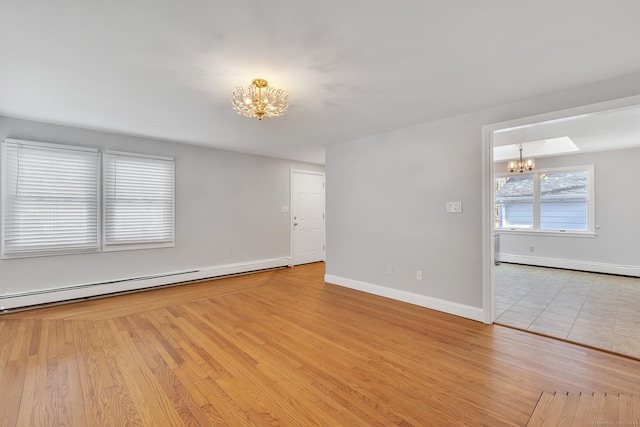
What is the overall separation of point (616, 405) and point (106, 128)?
5877mm

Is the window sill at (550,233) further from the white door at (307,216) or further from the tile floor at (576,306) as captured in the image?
the white door at (307,216)

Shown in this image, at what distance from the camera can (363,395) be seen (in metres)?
1.88

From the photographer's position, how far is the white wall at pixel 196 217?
12.0 feet

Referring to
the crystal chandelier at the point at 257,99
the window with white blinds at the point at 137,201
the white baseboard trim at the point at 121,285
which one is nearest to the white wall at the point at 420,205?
the white baseboard trim at the point at 121,285

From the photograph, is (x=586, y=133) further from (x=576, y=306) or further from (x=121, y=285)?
(x=121, y=285)

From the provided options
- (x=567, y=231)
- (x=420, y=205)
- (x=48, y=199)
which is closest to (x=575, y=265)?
(x=567, y=231)

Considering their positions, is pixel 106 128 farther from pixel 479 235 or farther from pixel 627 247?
pixel 627 247

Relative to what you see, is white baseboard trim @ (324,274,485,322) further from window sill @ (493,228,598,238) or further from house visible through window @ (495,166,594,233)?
house visible through window @ (495,166,594,233)

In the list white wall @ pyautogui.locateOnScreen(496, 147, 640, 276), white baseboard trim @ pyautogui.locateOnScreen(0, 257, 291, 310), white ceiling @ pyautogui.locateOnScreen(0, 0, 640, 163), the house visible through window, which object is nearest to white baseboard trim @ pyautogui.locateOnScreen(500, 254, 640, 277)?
white wall @ pyautogui.locateOnScreen(496, 147, 640, 276)

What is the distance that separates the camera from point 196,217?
5.04 meters

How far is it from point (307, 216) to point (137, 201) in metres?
3.42

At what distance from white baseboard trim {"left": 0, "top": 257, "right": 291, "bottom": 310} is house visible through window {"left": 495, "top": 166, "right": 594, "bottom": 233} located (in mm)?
5764

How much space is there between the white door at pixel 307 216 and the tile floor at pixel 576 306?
3.79 m

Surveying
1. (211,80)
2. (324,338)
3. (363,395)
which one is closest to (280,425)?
(363,395)
